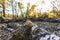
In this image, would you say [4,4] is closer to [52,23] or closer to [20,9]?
[20,9]

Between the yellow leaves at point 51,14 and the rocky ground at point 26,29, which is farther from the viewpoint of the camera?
the yellow leaves at point 51,14

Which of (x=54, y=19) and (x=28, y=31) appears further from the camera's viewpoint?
(x=54, y=19)

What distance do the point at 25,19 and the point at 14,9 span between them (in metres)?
0.20

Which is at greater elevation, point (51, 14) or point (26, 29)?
point (51, 14)

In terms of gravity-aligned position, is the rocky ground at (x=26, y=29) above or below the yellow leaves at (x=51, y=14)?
below

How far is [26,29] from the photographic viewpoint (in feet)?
6.54

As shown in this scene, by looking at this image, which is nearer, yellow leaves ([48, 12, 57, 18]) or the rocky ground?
the rocky ground

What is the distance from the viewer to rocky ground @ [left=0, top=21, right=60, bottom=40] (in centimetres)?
196

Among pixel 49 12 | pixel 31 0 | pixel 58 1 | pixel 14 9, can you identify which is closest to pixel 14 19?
pixel 14 9

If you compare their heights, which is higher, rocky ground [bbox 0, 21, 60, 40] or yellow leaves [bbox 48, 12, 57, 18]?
yellow leaves [bbox 48, 12, 57, 18]

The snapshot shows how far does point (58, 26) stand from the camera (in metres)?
2.08

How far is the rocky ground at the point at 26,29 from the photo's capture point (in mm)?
1964

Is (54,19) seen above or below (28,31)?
above

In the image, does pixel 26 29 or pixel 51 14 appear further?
pixel 51 14
